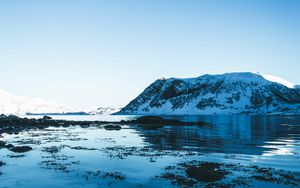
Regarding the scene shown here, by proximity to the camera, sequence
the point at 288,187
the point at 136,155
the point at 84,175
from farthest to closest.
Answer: the point at 136,155, the point at 84,175, the point at 288,187

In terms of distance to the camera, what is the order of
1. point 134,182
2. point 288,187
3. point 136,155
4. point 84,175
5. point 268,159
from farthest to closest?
1. point 136,155
2. point 268,159
3. point 84,175
4. point 134,182
5. point 288,187

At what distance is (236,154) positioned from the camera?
4841cm

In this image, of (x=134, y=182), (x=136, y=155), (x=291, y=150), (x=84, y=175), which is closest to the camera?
(x=134, y=182)

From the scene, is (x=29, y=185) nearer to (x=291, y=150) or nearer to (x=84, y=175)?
(x=84, y=175)

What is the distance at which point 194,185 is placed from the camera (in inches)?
1156

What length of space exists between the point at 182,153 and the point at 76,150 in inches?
646

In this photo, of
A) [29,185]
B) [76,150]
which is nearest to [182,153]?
[76,150]

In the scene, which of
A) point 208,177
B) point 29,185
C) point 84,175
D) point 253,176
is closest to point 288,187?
point 253,176

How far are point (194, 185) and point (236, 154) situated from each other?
2075 cm

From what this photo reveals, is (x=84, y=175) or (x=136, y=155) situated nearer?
(x=84, y=175)

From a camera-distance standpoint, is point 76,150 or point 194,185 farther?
point 76,150

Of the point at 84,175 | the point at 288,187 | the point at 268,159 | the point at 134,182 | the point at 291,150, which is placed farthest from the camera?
the point at 291,150

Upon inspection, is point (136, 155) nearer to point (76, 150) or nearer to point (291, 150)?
point (76, 150)

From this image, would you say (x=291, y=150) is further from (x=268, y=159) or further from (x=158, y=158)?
(x=158, y=158)
